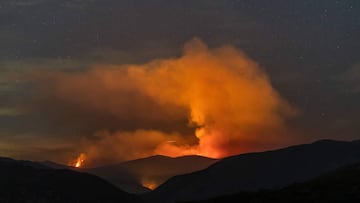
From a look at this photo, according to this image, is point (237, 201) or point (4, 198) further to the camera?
point (4, 198)

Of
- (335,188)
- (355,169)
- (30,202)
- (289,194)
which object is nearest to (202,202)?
(289,194)

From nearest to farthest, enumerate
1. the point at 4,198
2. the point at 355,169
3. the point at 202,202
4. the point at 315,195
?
the point at 315,195, the point at 202,202, the point at 355,169, the point at 4,198

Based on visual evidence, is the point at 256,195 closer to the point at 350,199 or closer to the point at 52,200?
the point at 350,199

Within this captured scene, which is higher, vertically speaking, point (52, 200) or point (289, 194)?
point (52, 200)

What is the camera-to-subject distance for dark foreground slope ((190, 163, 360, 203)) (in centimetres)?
9044

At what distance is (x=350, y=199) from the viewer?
85562 millimetres

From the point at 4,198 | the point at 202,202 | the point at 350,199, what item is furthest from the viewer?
the point at 4,198

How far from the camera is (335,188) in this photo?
332 ft

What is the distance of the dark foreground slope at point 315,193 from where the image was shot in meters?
90.4

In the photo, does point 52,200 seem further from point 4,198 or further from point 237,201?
point 237,201

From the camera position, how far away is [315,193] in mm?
98062

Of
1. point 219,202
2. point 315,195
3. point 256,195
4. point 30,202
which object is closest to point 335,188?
point 315,195

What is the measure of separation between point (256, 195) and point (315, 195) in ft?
32.0

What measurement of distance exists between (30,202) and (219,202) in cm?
10496
